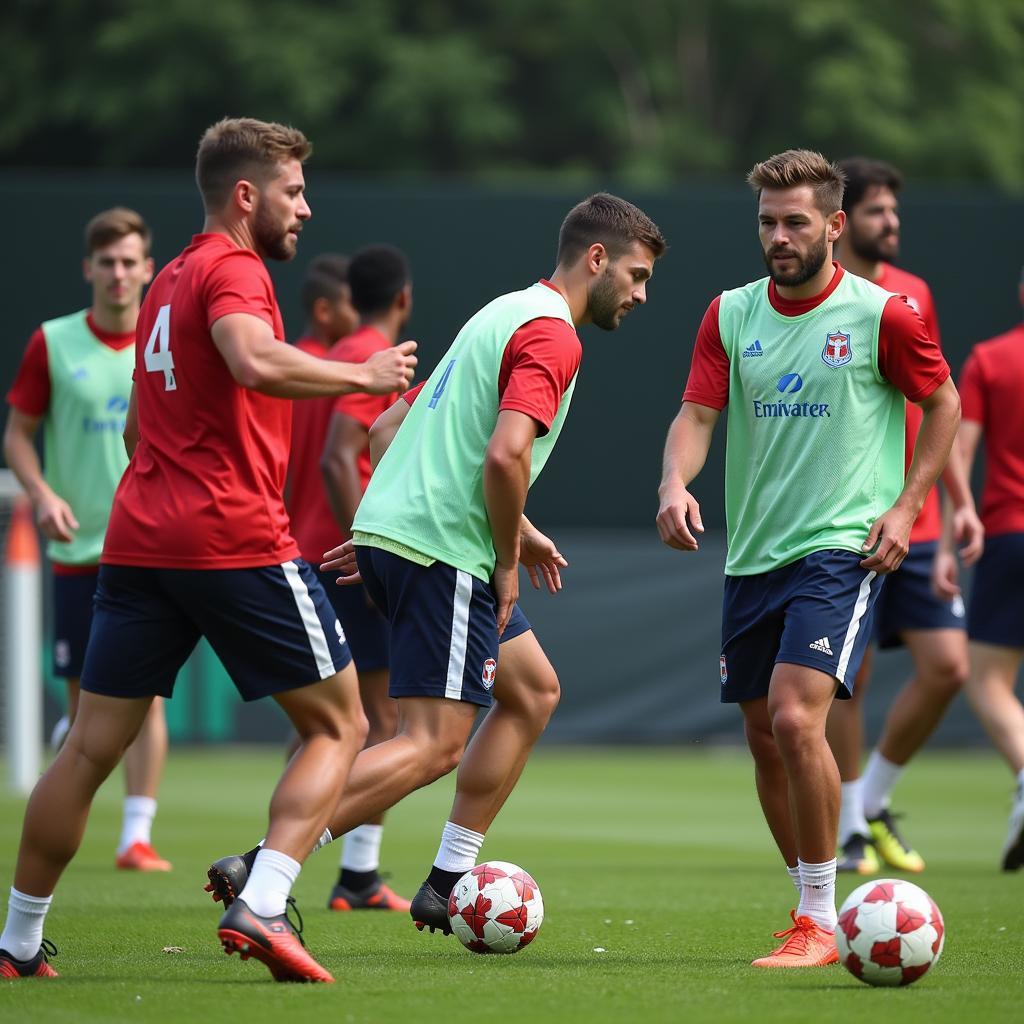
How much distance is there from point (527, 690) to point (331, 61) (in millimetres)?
23717

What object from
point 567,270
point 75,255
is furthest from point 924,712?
point 75,255

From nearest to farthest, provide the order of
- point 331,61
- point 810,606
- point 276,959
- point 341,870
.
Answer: point 276,959, point 810,606, point 341,870, point 331,61

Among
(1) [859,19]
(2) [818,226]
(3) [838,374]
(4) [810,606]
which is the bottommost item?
(4) [810,606]

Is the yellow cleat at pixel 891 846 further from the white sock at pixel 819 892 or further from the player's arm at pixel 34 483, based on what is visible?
the player's arm at pixel 34 483

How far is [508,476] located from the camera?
218 inches

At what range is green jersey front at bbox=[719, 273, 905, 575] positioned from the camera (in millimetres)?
5957

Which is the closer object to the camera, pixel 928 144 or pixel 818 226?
pixel 818 226

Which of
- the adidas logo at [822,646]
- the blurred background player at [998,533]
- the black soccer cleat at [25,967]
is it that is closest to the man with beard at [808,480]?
the adidas logo at [822,646]

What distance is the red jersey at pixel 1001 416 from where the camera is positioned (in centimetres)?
900

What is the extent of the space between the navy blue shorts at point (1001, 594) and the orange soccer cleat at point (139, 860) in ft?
12.7

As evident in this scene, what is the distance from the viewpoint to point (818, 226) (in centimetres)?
602

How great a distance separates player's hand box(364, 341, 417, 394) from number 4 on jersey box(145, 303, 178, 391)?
0.54m

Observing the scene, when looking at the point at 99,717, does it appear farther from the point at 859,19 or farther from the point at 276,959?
the point at 859,19

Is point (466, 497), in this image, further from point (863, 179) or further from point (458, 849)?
point (863, 179)
